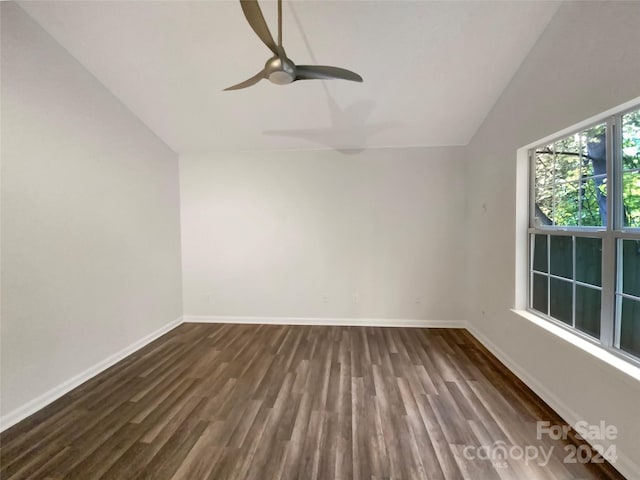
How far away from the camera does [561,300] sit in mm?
2266

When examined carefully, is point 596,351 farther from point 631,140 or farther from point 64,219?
point 64,219

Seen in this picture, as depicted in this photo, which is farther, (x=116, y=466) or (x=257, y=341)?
(x=257, y=341)

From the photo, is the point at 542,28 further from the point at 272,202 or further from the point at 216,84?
the point at 272,202

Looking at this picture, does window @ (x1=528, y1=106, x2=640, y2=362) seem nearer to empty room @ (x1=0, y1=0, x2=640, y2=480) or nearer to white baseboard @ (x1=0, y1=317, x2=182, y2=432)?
empty room @ (x1=0, y1=0, x2=640, y2=480)

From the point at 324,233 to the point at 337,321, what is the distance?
1363 millimetres

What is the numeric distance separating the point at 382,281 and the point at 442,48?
9.27 ft

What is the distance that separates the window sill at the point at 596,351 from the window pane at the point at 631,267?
436 millimetres

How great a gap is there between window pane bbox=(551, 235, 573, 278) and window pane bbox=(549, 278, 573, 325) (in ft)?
0.28

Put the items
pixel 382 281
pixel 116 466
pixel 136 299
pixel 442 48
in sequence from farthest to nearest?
pixel 382 281 → pixel 136 299 → pixel 442 48 → pixel 116 466

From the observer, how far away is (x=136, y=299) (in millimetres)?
3199

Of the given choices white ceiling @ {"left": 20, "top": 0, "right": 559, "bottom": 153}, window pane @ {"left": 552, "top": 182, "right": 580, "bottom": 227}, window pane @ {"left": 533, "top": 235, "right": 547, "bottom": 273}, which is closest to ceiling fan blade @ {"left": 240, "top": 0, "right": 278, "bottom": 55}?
white ceiling @ {"left": 20, "top": 0, "right": 559, "bottom": 153}

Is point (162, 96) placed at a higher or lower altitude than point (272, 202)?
higher

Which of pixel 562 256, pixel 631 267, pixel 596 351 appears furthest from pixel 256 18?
pixel 596 351

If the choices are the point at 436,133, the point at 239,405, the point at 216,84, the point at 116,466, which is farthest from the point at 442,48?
the point at 116,466
